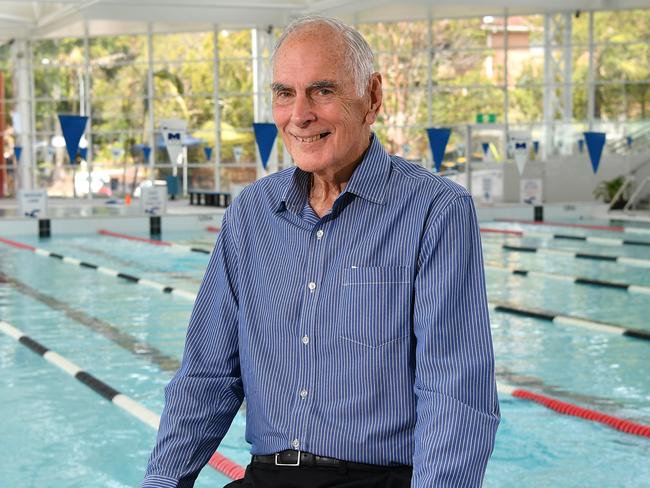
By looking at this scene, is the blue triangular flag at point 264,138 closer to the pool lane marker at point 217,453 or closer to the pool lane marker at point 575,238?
the pool lane marker at point 575,238

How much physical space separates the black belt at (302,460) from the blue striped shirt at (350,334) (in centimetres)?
1

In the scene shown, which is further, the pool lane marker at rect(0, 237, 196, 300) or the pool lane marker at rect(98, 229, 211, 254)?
the pool lane marker at rect(98, 229, 211, 254)

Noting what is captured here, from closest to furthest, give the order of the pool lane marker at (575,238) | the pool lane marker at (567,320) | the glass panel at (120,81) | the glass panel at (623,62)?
1. the pool lane marker at (567,320)
2. the pool lane marker at (575,238)
3. the glass panel at (623,62)
4. the glass panel at (120,81)

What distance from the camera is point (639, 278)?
34.3 ft

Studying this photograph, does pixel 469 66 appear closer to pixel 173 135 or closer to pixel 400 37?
pixel 400 37

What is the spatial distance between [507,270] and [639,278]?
4.34 feet

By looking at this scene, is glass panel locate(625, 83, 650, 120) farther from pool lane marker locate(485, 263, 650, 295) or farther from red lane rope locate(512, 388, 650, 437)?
red lane rope locate(512, 388, 650, 437)

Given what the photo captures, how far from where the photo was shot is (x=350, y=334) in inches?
71.3

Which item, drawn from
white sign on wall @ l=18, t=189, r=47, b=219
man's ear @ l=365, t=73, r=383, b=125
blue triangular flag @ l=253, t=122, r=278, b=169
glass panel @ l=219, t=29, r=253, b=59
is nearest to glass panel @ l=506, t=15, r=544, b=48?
glass panel @ l=219, t=29, r=253, b=59

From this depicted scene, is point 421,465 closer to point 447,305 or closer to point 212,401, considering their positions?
point 447,305

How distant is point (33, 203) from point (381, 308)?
52.2 ft

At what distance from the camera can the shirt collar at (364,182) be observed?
1.85 metres

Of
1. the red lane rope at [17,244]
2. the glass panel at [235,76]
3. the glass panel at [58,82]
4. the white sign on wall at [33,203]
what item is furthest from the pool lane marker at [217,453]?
the glass panel at [58,82]

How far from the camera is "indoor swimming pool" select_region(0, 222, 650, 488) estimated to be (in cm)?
443
